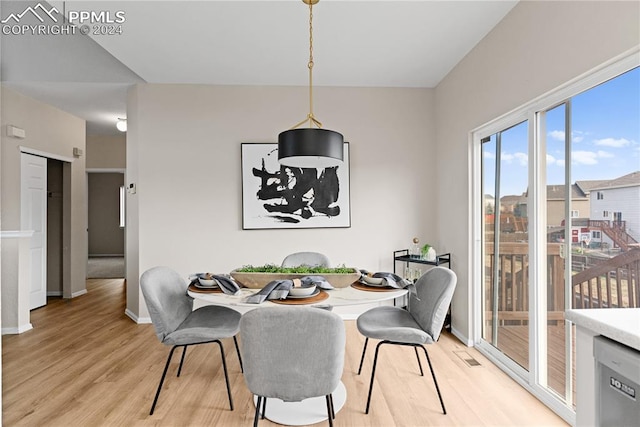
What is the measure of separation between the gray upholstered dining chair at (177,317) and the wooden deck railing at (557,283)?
2011 millimetres

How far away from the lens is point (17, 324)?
3631 mm

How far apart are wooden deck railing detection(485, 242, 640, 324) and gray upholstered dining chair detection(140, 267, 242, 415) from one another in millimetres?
2011

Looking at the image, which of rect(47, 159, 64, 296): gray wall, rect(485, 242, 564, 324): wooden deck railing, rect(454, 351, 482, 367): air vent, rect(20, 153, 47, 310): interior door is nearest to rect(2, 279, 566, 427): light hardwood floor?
rect(454, 351, 482, 367): air vent

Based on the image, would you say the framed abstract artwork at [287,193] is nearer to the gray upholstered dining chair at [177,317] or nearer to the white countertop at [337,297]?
the gray upholstered dining chair at [177,317]

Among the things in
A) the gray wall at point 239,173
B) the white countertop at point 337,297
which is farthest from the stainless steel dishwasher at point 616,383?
the gray wall at point 239,173

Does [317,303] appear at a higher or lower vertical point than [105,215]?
lower

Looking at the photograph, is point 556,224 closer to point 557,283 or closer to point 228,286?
point 557,283

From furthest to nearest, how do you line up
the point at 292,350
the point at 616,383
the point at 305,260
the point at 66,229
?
1. the point at 66,229
2. the point at 305,260
3. the point at 292,350
4. the point at 616,383

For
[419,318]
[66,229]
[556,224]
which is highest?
[556,224]

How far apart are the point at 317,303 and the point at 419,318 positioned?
36.6 inches

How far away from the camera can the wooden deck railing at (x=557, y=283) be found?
1.73 m

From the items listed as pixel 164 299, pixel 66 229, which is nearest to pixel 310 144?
pixel 164 299

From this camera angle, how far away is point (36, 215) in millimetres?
4586

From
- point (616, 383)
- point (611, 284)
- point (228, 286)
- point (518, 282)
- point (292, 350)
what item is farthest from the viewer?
point (518, 282)
